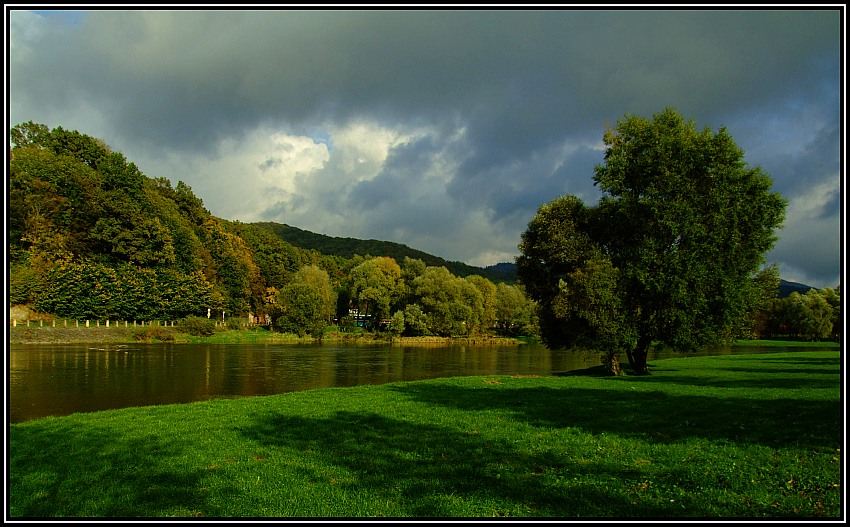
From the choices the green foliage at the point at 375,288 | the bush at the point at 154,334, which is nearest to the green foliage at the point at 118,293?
the bush at the point at 154,334

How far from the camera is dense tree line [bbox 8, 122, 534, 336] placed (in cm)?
6906

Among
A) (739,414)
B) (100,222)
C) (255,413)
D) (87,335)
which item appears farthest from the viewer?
(100,222)

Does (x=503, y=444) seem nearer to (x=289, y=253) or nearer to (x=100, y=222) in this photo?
(x=100, y=222)

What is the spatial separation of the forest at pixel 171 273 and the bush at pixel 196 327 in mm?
4531

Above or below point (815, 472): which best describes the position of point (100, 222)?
above

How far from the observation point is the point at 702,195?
27719 millimetres

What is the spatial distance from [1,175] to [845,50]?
15.0m

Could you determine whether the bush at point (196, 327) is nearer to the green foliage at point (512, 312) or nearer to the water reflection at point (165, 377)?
the water reflection at point (165, 377)

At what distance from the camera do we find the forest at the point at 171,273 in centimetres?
6931

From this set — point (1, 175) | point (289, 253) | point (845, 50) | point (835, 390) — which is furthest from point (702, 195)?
point (289, 253)

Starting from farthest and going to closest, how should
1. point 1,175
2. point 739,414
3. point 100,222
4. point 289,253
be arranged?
point 289,253, point 100,222, point 739,414, point 1,175

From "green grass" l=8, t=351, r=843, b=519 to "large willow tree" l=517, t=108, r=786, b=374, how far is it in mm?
10005

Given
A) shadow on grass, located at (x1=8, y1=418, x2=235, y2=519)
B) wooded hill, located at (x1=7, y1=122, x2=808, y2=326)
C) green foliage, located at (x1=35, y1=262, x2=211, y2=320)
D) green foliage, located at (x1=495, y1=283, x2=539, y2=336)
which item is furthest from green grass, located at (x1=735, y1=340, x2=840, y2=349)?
wooded hill, located at (x1=7, y1=122, x2=808, y2=326)

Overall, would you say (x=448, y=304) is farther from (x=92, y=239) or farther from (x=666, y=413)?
(x=666, y=413)
